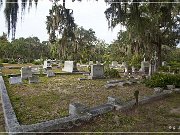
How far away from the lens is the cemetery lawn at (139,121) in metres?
7.50

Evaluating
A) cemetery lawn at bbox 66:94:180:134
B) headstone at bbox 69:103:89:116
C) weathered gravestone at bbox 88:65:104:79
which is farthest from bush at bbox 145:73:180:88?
headstone at bbox 69:103:89:116

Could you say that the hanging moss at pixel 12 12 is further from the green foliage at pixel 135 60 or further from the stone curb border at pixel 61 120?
the green foliage at pixel 135 60

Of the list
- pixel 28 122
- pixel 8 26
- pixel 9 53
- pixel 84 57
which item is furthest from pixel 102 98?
pixel 9 53

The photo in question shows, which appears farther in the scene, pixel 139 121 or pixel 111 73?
pixel 111 73

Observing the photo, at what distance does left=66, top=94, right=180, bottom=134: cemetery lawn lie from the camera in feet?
24.6

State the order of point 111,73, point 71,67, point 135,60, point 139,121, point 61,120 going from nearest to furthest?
point 61,120, point 139,121, point 111,73, point 71,67, point 135,60

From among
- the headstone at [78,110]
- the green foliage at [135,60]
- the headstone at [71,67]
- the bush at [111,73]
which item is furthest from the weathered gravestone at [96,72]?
the headstone at [78,110]

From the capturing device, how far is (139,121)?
27.1 feet

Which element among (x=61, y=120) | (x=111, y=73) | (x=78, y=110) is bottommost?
(x=61, y=120)

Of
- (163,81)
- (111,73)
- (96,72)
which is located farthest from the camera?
(111,73)

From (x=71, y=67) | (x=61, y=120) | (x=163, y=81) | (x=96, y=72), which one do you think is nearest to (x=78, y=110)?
(x=61, y=120)

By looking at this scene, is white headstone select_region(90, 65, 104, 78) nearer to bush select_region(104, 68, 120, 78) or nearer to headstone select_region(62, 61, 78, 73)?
bush select_region(104, 68, 120, 78)

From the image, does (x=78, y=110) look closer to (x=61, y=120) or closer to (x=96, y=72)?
(x=61, y=120)

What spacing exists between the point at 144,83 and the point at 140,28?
23.7 ft
